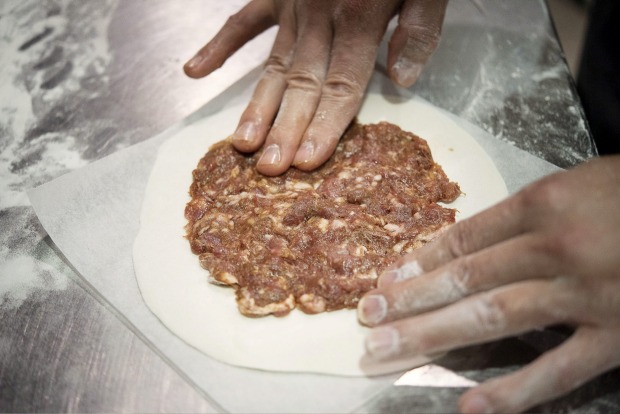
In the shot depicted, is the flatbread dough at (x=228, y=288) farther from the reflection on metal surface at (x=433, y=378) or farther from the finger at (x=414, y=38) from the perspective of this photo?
the finger at (x=414, y=38)

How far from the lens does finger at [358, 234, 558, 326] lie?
1.57 m

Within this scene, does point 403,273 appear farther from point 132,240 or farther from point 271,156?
point 132,240

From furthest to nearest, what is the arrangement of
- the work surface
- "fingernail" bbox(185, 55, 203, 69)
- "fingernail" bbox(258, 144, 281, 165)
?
1. "fingernail" bbox(185, 55, 203, 69)
2. "fingernail" bbox(258, 144, 281, 165)
3. the work surface

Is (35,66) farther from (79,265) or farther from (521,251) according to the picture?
(521,251)

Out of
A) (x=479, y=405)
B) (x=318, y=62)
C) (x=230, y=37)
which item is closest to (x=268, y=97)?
(x=318, y=62)

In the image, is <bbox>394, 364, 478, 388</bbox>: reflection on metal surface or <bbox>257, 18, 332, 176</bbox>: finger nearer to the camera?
<bbox>394, 364, 478, 388</bbox>: reflection on metal surface

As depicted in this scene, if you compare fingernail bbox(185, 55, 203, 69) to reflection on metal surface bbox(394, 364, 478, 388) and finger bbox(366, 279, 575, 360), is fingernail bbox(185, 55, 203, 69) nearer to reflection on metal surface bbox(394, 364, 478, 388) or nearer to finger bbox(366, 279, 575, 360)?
finger bbox(366, 279, 575, 360)

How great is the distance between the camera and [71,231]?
2.30 meters

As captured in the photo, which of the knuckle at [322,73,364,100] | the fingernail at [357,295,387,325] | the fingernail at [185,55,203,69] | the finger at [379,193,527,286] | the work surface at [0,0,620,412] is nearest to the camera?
the finger at [379,193,527,286]

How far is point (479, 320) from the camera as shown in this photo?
162 centimetres

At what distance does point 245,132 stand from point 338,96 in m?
0.46

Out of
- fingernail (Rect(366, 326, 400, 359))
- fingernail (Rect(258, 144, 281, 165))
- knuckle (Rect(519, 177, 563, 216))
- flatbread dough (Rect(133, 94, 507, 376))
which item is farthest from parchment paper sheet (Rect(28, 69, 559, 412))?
knuckle (Rect(519, 177, 563, 216))

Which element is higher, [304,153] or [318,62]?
[318,62]

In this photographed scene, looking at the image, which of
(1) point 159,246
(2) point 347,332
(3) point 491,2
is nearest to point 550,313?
(2) point 347,332
